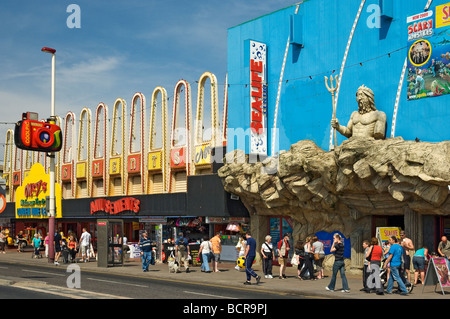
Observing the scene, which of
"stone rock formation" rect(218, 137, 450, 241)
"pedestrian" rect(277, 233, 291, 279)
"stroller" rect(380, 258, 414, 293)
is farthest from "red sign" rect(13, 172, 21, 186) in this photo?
"stroller" rect(380, 258, 414, 293)

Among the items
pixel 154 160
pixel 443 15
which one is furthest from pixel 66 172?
pixel 443 15

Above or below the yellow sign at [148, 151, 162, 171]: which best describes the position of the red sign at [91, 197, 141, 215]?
below

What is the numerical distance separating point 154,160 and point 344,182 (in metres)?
18.6

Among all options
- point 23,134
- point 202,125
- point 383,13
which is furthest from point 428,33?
point 23,134

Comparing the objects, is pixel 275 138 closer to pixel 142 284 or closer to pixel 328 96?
pixel 328 96

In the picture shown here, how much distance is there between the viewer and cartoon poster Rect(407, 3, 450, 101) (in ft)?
69.4

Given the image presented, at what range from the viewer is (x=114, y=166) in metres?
41.9

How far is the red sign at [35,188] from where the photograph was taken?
4603 cm

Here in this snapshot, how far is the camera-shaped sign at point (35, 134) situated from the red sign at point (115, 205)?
24.2 ft

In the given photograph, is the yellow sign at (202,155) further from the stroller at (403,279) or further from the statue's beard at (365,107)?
the stroller at (403,279)

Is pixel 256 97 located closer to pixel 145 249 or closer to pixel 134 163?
pixel 145 249

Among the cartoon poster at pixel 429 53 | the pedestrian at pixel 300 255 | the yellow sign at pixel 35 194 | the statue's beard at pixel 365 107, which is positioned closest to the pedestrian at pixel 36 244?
the yellow sign at pixel 35 194

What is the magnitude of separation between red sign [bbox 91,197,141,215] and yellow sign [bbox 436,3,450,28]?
823 inches

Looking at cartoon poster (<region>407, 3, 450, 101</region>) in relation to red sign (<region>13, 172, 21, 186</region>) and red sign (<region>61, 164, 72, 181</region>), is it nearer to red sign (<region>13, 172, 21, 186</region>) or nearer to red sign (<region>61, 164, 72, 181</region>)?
red sign (<region>61, 164, 72, 181</region>)
